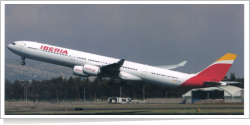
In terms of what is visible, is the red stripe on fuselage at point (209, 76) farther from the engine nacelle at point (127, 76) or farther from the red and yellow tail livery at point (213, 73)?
the engine nacelle at point (127, 76)

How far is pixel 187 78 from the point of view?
47.2m

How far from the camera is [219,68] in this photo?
4559 cm

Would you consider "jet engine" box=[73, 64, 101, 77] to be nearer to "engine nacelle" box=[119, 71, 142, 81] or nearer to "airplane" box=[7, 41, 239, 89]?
"airplane" box=[7, 41, 239, 89]

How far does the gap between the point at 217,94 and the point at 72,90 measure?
2509cm

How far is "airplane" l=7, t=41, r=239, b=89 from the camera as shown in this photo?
46.6m

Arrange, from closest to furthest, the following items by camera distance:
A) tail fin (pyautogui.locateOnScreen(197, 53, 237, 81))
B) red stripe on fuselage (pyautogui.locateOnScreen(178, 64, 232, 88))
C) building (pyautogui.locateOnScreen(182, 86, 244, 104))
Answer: tail fin (pyautogui.locateOnScreen(197, 53, 237, 81)) → red stripe on fuselage (pyautogui.locateOnScreen(178, 64, 232, 88)) → building (pyautogui.locateOnScreen(182, 86, 244, 104))

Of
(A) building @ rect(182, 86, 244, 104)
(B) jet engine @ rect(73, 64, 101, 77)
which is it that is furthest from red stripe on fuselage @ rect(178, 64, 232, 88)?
(B) jet engine @ rect(73, 64, 101, 77)

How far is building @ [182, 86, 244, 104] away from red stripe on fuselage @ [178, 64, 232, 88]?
2.52 m

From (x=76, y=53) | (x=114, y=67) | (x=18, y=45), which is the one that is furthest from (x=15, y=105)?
(x=114, y=67)

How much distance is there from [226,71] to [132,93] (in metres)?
19.0

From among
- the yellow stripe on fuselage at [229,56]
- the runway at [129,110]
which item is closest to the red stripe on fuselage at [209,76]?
the yellow stripe on fuselage at [229,56]

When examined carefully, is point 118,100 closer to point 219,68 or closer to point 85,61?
point 85,61

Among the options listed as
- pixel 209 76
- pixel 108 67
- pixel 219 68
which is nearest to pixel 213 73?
pixel 209 76

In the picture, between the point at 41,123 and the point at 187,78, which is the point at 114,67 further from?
the point at 41,123
